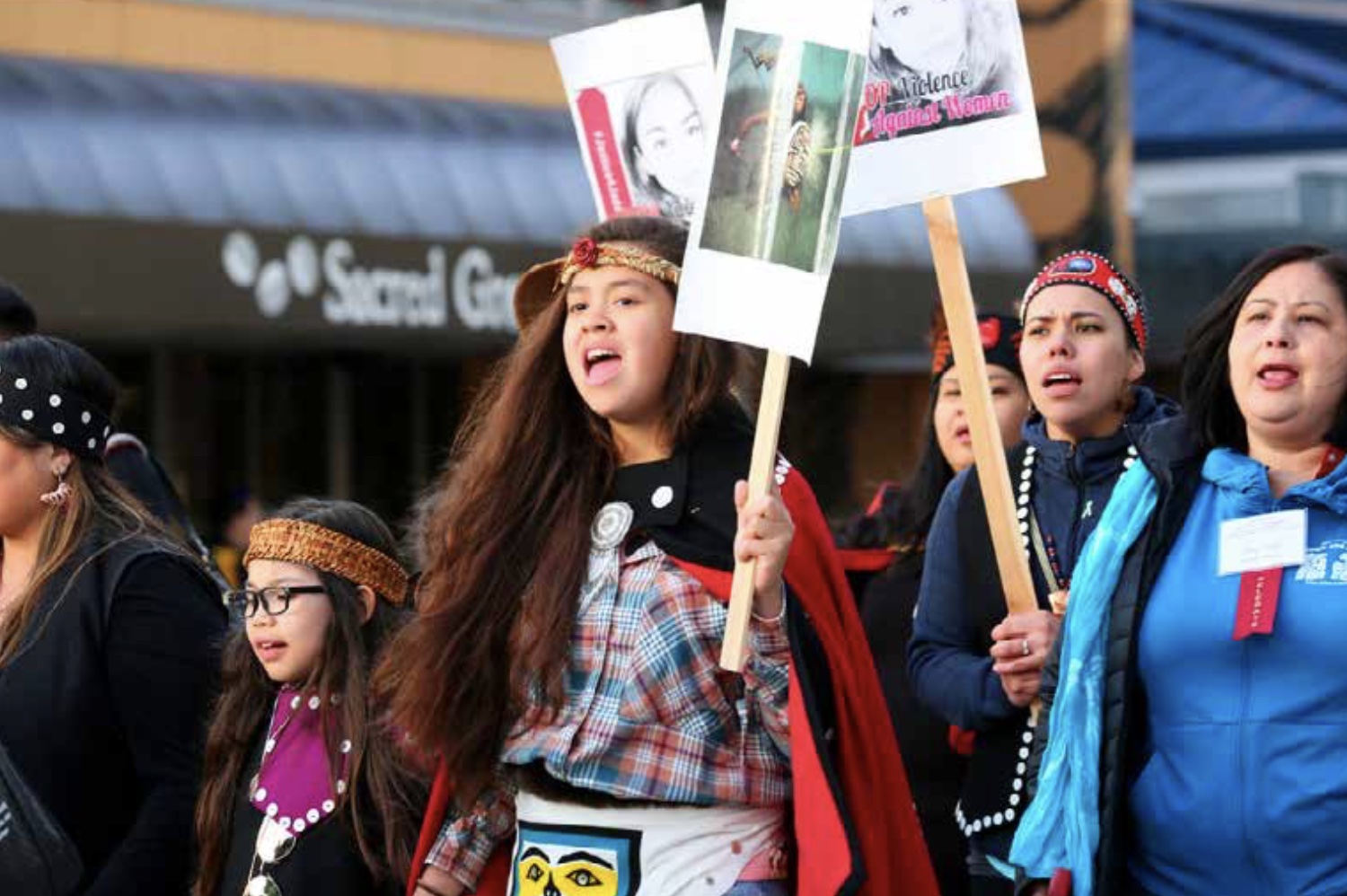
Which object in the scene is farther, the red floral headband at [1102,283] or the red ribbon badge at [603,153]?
the red ribbon badge at [603,153]

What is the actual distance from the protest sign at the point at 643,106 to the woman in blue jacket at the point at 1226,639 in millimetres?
2009

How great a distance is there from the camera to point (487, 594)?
4.73 m

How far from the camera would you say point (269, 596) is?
5.50m

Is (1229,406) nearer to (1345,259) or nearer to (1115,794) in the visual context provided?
(1345,259)

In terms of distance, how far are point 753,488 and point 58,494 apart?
6.08 ft

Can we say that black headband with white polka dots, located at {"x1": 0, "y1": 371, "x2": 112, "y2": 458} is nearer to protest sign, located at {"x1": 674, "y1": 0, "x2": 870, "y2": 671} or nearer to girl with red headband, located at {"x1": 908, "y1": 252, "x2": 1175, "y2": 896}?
protest sign, located at {"x1": 674, "y1": 0, "x2": 870, "y2": 671}

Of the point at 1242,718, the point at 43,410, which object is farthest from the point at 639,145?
the point at 1242,718

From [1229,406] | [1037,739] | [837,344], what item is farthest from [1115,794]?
[837,344]

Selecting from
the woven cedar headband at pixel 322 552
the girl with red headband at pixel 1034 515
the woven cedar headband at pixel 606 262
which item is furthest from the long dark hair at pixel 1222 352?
the woven cedar headband at pixel 322 552

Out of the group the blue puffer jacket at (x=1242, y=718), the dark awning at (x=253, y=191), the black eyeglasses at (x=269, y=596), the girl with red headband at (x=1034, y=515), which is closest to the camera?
the blue puffer jacket at (x=1242, y=718)

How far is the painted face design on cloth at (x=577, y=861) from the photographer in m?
4.49

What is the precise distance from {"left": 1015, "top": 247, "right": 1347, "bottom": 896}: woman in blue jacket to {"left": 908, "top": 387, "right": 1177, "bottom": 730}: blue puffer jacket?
0.66m

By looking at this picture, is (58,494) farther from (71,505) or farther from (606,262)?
(606,262)

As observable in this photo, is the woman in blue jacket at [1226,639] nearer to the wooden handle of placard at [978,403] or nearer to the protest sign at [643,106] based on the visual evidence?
the wooden handle of placard at [978,403]
